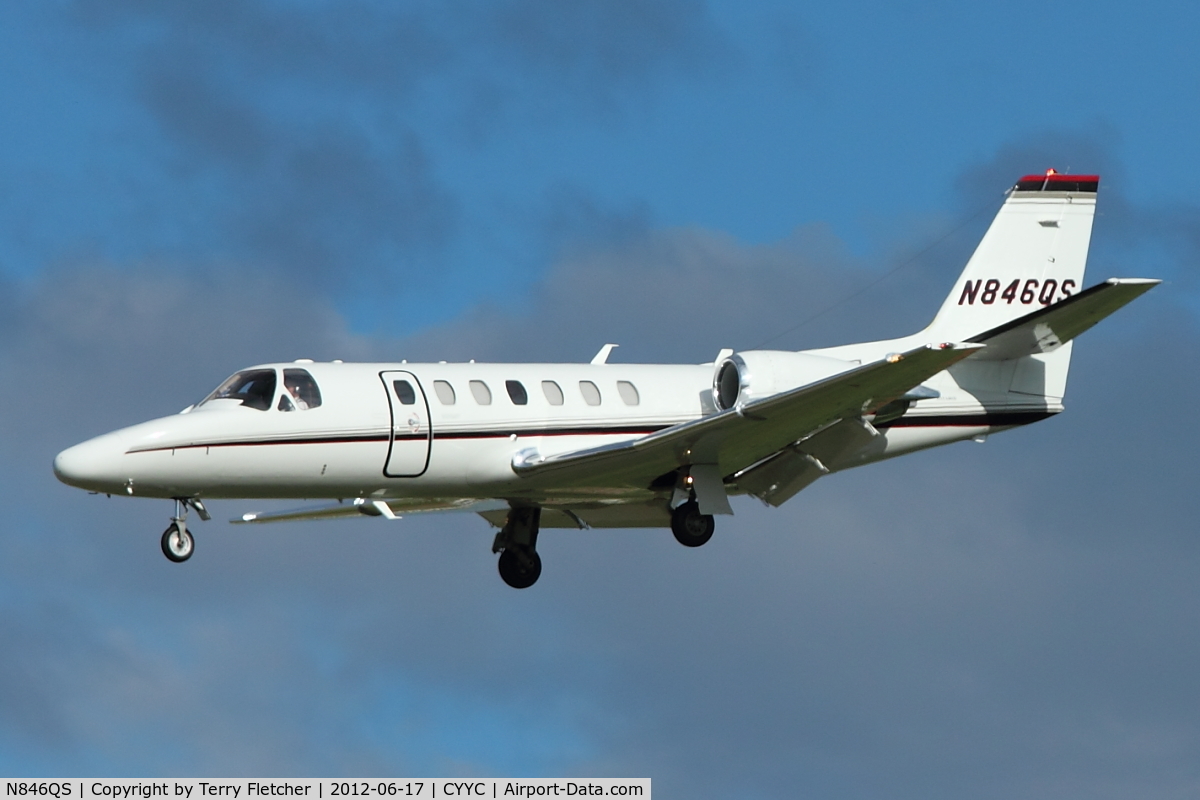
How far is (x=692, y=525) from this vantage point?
93.0 feet

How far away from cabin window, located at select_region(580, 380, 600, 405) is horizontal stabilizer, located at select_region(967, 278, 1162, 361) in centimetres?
536

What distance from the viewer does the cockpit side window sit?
2639 centimetres

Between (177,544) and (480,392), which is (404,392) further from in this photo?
(177,544)

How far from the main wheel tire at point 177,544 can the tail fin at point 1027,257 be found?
1161 cm

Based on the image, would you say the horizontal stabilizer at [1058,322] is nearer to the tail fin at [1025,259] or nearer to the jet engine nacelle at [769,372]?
the tail fin at [1025,259]

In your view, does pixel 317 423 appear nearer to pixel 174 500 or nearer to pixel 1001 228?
pixel 174 500

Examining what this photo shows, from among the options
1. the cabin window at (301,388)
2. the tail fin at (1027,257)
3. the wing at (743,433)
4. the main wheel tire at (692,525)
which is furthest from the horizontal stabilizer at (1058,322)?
the cabin window at (301,388)

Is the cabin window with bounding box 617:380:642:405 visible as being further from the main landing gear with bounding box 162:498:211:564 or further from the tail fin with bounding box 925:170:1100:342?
the main landing gear with bounding box 162:498:211:564

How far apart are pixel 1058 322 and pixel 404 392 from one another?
28.0 feet

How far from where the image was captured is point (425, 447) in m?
26.9

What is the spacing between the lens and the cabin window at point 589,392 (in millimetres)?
28109

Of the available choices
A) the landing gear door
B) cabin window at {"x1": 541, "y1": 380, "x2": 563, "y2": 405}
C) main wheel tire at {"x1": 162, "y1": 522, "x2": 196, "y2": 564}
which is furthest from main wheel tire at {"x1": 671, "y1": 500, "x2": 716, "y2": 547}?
main wheel tire at {"x1": 162, "y1": 522, "x2": 196, "y2": 564}

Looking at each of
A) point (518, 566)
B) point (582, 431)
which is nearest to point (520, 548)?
point (518, 566)

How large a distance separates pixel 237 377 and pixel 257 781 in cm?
685
